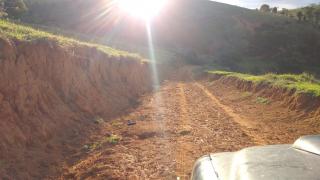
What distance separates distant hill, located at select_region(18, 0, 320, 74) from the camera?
158 feet

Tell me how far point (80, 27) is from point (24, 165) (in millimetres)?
48906

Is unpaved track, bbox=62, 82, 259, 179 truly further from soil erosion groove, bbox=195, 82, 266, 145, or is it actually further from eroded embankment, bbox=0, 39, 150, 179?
eroded embankment, bbox=0, 39, 150, 179

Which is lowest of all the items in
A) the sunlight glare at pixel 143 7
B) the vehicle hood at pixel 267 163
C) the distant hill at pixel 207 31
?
the vehicle hood at pixel 267 163

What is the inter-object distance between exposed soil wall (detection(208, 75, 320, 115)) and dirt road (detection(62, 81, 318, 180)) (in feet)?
6.47

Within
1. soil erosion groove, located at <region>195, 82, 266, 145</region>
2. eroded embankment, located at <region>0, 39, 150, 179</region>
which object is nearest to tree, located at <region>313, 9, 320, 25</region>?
soil erosion groove, located at <region>195, 82, 266, 145</region>

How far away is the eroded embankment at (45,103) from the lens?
7.33m

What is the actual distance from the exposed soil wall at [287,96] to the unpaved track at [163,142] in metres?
2.32

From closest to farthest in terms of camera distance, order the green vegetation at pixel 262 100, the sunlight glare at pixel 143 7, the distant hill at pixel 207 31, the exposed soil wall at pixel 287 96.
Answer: the exposed soil wall at pixel 287 96 → the green vegetation at pixel 262 100 → the distant hill at pixel 207 31 → the sunlight glare at pixel 143 7

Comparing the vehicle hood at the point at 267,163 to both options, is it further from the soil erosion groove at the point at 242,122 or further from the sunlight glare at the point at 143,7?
the sunlight glare at the point at 143,7

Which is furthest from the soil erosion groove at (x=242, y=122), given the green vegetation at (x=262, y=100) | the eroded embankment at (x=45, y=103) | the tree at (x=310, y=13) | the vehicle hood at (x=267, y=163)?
the tree at (x=310, y=13)

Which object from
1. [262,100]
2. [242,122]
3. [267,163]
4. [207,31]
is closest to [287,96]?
[262,100]

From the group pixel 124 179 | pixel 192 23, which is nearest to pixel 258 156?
pixel 124 179

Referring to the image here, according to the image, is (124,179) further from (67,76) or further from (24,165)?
(67,76)

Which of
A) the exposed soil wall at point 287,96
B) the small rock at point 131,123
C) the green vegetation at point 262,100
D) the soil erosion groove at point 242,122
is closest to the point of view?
the soil erosion groove at point 242,122
